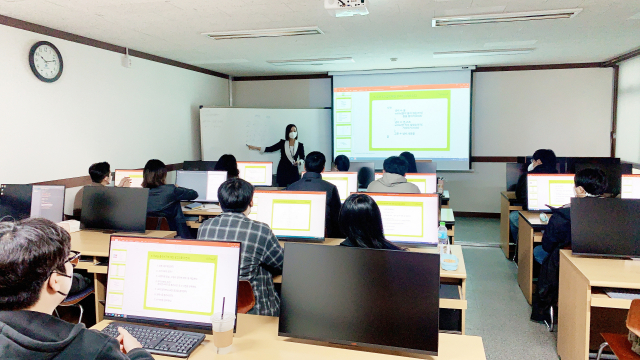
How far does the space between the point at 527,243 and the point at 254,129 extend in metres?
4.92

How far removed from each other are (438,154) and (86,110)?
5.22 metres

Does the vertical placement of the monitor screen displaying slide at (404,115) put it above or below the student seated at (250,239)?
A: above

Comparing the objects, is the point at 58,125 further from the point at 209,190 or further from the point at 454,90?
the point at 454,90

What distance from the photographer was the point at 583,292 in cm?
227

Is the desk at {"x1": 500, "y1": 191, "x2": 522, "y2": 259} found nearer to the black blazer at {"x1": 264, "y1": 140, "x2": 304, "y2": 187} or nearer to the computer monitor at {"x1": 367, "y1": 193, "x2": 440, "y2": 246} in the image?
the computer monitor at {"x1": 367, "y1": 193, "x2": 440, "y2": 246}

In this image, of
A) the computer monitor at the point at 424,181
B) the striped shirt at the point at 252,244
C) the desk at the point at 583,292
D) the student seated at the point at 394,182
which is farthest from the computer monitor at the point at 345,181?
the striped shirt at the point at 252,244

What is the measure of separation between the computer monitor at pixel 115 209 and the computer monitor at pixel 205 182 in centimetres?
137

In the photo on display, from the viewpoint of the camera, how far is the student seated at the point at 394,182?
3.30 m

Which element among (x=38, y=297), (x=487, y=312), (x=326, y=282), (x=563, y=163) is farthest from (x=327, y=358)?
(x=563, y=163)

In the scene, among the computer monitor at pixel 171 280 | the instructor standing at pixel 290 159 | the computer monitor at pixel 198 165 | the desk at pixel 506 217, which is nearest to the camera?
the computer monitor at pixel 171 280

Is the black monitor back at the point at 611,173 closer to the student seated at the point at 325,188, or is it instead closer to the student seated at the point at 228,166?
the student seated at the point at 325,188

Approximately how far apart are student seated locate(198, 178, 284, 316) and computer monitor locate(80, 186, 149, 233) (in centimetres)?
131

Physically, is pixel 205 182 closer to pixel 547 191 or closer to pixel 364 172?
pixel 364 172

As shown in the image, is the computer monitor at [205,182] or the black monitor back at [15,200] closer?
the black monitor back at [15,200]
